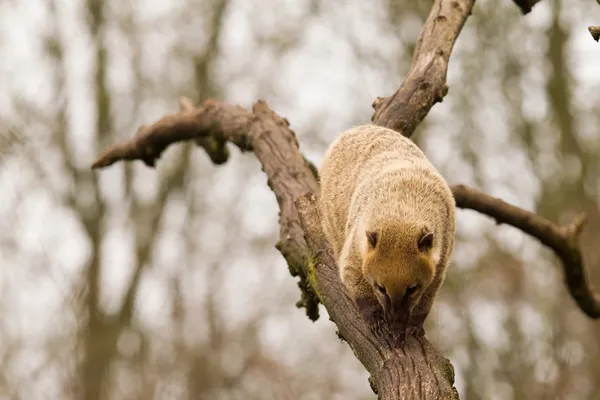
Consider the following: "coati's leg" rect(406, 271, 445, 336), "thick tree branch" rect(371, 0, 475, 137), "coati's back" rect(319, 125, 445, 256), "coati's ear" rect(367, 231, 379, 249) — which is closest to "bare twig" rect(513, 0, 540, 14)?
"thick tree branch" rect(371, 0, 475, 137)

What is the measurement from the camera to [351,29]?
51.0 feet

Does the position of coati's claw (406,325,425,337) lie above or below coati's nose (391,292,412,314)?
below

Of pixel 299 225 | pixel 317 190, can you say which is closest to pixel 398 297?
pixel 299 225

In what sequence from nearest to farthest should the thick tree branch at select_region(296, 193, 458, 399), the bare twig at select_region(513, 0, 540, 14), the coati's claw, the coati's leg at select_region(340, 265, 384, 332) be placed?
the thick tree branch at select_region(296, 193, 458, 399)
the coati's claw
the coati's leg at select_region(340, 265, 384, 332)
the bare twig at select_region(513, 0, 540, 14)

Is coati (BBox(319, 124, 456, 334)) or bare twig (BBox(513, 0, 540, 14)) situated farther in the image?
bare twig (BBox(513, 0, 540, 14))

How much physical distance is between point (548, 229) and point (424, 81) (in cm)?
206

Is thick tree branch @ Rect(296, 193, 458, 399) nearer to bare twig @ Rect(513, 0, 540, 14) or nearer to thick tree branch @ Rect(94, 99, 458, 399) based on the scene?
thick tree branch @ Rect(94, 99, 458, 399)

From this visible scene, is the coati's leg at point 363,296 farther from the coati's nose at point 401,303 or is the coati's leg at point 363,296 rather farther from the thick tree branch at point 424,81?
the thick tree branch at point 424,81

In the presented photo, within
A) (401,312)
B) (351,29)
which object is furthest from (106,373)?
(401,312)

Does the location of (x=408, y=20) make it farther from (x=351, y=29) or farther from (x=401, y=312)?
(x=401, y=312)

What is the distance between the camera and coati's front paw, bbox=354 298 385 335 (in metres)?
4.20

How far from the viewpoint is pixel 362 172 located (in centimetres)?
522

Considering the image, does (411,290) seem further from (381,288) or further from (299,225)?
(299,225)

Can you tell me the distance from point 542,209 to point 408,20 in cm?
473
